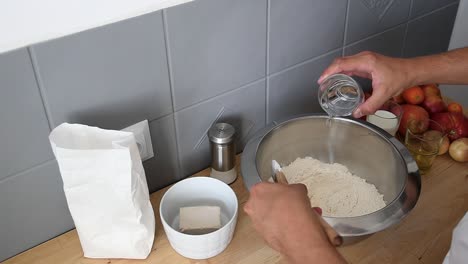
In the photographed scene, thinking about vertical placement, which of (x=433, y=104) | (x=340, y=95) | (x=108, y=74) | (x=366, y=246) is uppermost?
(x=108, y=74)

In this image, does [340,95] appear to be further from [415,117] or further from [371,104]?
[415,117]

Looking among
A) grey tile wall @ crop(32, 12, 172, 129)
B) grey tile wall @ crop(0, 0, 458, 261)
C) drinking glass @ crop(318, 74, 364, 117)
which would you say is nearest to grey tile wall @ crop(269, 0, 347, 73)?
grey tile wall @ crop(0, 0, 458, 261)

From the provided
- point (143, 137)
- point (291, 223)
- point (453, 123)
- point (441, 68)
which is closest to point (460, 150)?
point (453, 123)

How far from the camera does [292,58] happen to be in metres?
1.00

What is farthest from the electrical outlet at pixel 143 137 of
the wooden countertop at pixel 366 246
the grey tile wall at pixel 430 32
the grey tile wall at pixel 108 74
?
the grey tile wall at pixel 430 32

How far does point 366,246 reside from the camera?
0.84 m

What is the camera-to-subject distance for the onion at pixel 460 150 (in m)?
1.00

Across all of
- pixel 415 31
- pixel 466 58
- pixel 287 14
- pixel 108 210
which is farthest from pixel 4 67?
pixel 415 31

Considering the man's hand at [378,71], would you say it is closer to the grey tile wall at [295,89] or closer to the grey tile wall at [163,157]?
the grey tile wall at [295,89]

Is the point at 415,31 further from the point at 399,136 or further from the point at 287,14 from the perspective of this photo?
the point at 287,14

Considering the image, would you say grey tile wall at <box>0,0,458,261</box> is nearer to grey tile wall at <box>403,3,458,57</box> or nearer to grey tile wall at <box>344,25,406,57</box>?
grey tile wall at <box>344,25,406,57</box>

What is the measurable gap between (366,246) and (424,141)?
0.30 m

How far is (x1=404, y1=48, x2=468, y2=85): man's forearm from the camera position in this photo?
866mm

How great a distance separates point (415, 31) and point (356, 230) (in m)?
0.76
